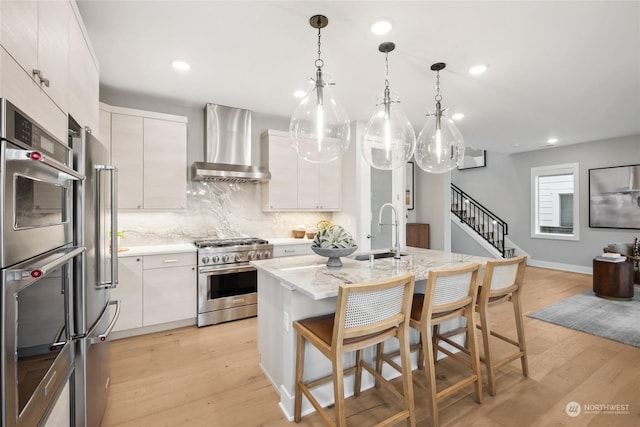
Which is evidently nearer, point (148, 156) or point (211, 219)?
point (148, 156)

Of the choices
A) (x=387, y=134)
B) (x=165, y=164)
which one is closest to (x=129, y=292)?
(x=165, y=164)

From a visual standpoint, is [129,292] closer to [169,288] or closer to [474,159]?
[169,288]

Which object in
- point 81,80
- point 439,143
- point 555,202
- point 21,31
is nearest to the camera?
point 21,31

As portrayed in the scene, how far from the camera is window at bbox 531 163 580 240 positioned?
21.0 ft

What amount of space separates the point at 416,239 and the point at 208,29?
4.99 meters

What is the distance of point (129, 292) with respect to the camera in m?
3.14

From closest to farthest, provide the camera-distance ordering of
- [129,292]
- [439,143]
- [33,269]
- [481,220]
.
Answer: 1. [33,269]
2. [439,143]
3. [129,292]
4. [481,220]

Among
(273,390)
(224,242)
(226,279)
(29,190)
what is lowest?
(273,390)

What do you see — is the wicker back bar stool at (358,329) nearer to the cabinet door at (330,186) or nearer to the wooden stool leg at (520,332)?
the wooden stool leg at (520,332)

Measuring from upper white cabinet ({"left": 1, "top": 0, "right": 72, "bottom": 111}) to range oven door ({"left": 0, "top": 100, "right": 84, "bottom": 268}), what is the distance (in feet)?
0.85

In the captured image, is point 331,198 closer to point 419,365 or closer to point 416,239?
point 416,239

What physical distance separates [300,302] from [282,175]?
2.62 m

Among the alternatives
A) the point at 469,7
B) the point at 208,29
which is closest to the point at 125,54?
the point at 208,29

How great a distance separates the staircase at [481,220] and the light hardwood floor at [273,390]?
14.6ft
